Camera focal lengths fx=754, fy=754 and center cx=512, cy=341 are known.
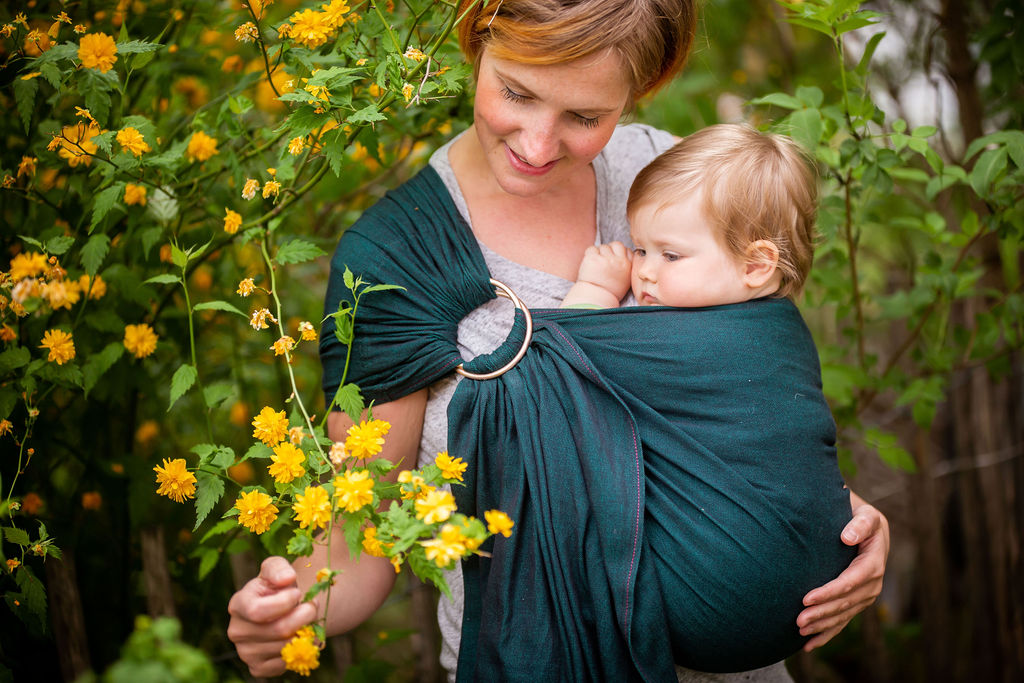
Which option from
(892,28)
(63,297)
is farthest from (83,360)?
(892,28)

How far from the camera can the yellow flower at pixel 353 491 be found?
1005mm

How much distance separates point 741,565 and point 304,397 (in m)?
1.38

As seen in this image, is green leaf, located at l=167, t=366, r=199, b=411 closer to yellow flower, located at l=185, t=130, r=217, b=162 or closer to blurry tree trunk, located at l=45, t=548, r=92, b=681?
yellow flower, located at l=185, t=130, r=217, b=162

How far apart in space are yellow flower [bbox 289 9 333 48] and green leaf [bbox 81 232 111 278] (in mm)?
498

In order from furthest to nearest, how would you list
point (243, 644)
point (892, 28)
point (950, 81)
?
point (892, 28)
point (950, 81)
point (243, 644)

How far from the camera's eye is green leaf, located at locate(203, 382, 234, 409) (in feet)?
4.47

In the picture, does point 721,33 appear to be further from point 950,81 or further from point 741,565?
point 741,565

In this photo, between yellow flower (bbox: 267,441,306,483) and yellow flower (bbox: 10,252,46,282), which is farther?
yellow flower (bbox: 10,252,46,282)

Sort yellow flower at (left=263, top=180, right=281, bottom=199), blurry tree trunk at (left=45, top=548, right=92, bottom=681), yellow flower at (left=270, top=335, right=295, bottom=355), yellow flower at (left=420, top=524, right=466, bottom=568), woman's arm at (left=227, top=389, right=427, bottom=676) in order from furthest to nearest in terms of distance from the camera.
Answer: blurry tree trunk at (left=45, top=548, right=92, bottom=681)
yellow flower at (left=263, top=180, right=281, bottom=199)
yellow flower at (left=270, top=335, right=295, bottom=355)
woman's arm at (left=227, top=389, right=427, bottom=676)
yellow flower at (left=420, top=524, right=466, bottom=568)

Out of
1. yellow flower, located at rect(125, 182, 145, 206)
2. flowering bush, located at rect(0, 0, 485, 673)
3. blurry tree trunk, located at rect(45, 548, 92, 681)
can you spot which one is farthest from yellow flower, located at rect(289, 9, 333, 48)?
blurry tree trunk, located at rect(45, 548, 92, 681)

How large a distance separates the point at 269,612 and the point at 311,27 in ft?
3.10

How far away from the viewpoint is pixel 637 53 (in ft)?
4.34

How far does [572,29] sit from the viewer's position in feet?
4.04

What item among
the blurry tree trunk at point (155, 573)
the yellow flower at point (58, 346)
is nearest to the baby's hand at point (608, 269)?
the yellow flower at point (58, 346)
